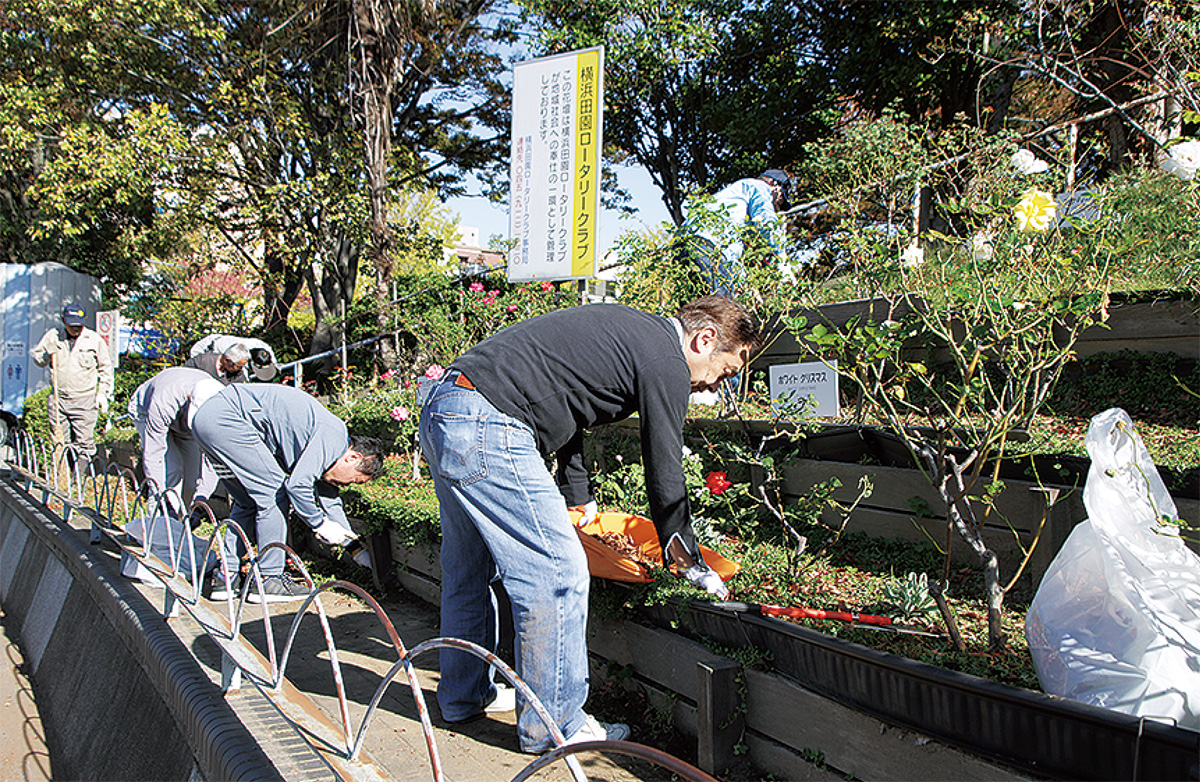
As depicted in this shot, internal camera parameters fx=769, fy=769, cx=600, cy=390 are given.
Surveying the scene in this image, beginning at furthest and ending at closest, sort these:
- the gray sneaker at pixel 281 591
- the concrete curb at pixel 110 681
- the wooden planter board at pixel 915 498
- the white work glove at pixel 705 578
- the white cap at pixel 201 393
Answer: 1. the white cap at pixel 201 393
2. the gray sneaker at pixel 281 591
3. the wooden planter board at pixel 915 498
4. the white work glove at pixel 705 578
5. the concrete curb at pixel 110 681

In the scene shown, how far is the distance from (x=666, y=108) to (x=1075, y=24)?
7.75 meters

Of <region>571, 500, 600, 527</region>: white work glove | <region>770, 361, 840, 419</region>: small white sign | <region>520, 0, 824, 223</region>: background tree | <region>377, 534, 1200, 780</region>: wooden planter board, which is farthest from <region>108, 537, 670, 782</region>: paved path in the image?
<region>520, 0, 824, 223</region>: background tree

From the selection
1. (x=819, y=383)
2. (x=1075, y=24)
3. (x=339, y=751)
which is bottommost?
(x=339, y=751)

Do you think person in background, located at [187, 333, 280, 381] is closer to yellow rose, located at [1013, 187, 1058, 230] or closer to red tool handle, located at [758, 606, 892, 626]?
red tool handle, located at [758, 606, 892, 626]

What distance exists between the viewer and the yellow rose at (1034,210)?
205 cm

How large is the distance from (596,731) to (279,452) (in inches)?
94.7

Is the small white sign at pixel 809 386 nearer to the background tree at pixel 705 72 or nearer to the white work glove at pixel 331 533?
the white work glove at pixel 331 533

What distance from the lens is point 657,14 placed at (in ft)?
41.9

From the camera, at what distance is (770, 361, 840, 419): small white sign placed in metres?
3.33

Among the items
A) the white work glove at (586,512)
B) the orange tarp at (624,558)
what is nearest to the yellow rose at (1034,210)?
the orange tarp at (624,558)

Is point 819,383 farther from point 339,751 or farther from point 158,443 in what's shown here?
point 158,443

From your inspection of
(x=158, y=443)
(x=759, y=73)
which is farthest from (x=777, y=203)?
(x=759, y=73)

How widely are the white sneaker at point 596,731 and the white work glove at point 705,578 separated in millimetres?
480

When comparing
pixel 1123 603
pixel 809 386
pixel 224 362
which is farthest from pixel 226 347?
pixel 1123 603
